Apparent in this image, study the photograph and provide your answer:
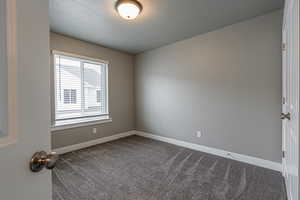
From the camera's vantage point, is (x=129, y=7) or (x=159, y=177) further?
(x=159, y=177)

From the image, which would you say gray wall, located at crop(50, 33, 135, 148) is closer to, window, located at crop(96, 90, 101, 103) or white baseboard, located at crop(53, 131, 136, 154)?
white baseboard, located at crop(53, 131, 136, 154)

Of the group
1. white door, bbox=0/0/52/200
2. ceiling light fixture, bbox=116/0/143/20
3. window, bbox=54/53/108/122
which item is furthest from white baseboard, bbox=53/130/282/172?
white door, bbox=0/0/52/200

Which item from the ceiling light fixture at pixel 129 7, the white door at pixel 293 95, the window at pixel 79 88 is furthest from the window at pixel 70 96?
the white door at pixel 293 95

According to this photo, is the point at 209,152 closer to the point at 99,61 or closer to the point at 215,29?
the point at 215,29

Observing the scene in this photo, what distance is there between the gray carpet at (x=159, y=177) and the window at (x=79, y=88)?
3.08ft

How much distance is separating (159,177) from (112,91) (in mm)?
2535

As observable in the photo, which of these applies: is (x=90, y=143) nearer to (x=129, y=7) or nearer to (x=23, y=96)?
(x=129, y=7)

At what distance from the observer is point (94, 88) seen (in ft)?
12.2

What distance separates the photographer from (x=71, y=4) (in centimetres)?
209

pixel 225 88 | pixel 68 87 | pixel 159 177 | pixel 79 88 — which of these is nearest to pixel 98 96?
pixel 79 88

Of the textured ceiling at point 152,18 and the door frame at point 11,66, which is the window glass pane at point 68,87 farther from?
the door frame at point 11,66

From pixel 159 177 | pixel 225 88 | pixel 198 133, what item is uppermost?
pixel 225 88

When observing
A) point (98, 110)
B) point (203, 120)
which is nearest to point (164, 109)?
point (203, 120)

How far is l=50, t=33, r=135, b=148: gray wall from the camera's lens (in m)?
3.07
